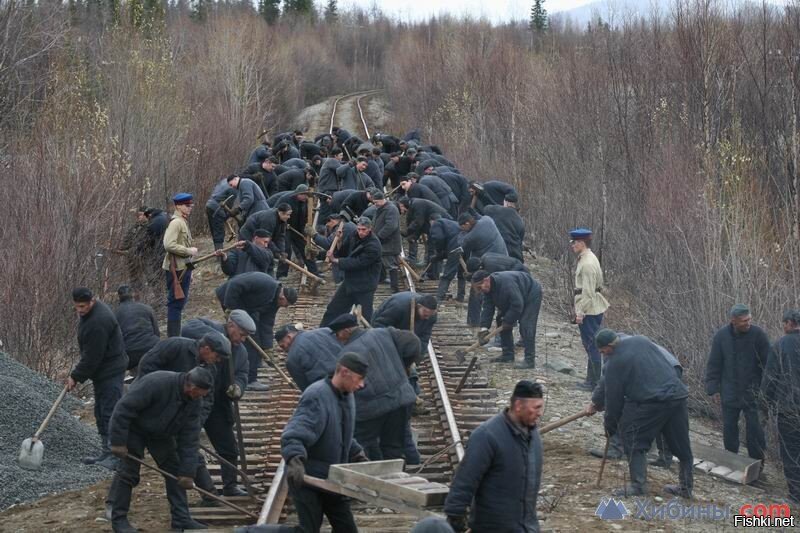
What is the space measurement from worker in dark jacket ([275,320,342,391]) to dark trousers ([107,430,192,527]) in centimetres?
137

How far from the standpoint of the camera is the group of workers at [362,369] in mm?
7246

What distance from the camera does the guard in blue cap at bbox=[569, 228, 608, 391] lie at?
1369 cm

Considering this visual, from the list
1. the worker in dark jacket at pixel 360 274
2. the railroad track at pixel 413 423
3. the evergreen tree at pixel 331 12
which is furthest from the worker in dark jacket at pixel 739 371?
the evergreen tree at pixel 331 12

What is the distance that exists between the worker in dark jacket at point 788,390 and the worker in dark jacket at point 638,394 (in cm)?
131

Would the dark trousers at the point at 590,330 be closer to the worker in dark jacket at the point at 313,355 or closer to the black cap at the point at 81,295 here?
the worker in dark jacket at the point at 313,355

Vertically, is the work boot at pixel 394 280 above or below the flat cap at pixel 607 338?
below

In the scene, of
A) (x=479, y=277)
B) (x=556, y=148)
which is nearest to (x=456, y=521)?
(x=479, y=277)

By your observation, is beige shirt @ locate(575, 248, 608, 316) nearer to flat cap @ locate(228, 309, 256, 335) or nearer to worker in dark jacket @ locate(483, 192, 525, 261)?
worker in dark jacket @ locate(483, 192, 525, 261)

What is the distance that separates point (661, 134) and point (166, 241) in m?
11.2

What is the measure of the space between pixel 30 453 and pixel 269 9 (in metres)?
72.4

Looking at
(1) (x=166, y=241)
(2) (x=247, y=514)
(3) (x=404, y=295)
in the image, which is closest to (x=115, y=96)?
(1) (x=166, y=241)

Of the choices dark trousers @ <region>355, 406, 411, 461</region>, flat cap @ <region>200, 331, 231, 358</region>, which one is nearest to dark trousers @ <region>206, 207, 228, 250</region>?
dark trousers @ <region>355, 406, 411, 461</region>

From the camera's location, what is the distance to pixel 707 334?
14508 mm

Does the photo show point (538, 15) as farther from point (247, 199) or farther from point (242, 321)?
point (242, 321)
